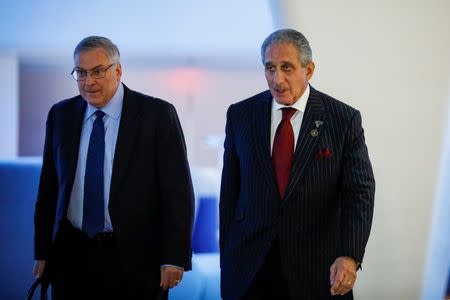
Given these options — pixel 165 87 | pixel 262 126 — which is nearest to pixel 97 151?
pixel 262 126

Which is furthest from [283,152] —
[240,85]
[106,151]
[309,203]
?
[240,85]

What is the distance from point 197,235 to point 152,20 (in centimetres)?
123

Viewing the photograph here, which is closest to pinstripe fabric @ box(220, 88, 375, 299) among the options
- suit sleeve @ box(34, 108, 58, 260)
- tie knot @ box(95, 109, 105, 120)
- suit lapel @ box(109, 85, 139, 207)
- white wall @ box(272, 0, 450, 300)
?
suit lapel @ box(109, 85, 139, 207)

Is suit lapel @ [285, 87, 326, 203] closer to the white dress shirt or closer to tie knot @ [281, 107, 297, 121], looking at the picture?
tie knot @ [281, 107, 297, 121]

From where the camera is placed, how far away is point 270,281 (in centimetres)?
215

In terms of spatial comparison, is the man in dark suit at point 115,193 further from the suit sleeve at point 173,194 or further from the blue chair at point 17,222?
the blue chair at point 17,222

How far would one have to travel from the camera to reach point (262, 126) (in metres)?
2.19

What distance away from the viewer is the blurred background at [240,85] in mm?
3094

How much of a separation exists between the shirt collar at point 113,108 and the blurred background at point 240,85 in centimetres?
102

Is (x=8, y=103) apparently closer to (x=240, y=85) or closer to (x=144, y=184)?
(x=240, y=85)

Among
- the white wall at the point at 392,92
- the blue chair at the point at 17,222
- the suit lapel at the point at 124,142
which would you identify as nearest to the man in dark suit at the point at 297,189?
the suit lapel at the point at 124,142

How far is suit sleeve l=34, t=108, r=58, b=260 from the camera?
2439 millimetres

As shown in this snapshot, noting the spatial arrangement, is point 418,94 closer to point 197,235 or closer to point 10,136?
point 197,235

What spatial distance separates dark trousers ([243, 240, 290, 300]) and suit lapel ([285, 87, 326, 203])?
0.21m
